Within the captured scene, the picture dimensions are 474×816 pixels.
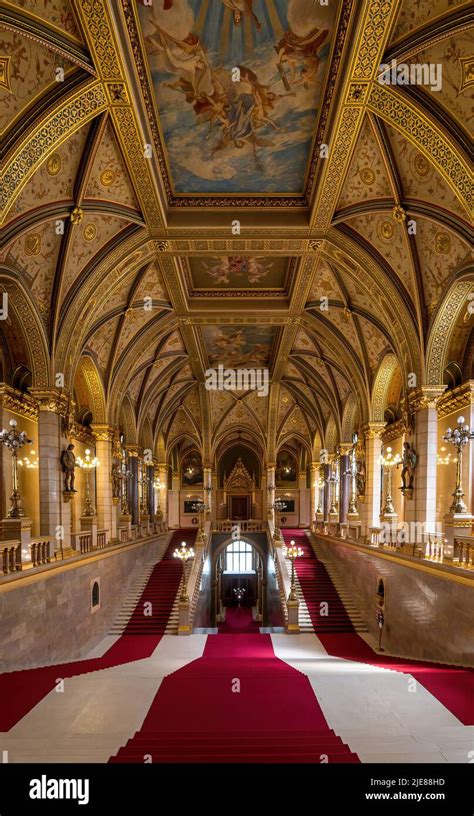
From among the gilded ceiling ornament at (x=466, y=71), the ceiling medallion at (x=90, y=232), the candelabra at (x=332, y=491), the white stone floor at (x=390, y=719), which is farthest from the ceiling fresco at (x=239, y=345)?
the white stone floor at (x=390, y=719)

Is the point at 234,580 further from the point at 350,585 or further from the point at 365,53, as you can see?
the point at 365,53

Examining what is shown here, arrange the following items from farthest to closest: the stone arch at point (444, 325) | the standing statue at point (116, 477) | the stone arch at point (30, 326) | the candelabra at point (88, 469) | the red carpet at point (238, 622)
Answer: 1. the red carpet at point (238, 622)
2. the standing statue at point (116, 477)
3. the candelabra at point (88, 469)
4. the stone arch at point (444, 325)
5. the stone arch at point (30, 326)

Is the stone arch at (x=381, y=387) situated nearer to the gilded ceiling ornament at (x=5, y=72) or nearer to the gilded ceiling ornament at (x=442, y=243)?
the gilded ceiling ornament at (x=442, y=243)

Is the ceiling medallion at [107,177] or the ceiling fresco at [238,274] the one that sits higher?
the ceiling medallion at [107,177]

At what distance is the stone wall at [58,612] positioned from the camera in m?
9.34

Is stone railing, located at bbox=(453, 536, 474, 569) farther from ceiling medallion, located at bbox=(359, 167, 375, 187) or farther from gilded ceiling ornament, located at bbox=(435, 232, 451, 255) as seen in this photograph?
ceiling medallion, located at bbox=(359, 167, 375, 187)

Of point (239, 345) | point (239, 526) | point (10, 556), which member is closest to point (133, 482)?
point (239, 526)

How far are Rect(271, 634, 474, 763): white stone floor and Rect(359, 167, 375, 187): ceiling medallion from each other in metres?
9.43

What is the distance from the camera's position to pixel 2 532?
11.0m

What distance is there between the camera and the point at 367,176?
11.3 meters

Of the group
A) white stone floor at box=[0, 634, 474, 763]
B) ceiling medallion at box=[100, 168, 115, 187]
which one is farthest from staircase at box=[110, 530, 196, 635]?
ceiling medallion at box=[100, 168, 115, 187]

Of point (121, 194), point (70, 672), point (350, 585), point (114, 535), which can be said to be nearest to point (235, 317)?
point (121, 194)

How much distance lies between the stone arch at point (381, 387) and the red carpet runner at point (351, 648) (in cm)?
682
